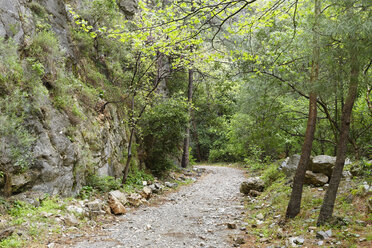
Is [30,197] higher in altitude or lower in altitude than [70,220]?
higher

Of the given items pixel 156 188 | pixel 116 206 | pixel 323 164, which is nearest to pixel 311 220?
pixel 323 164

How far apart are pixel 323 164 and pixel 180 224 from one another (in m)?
4.42

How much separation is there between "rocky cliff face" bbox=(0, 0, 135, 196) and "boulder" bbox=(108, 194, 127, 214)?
95 cm

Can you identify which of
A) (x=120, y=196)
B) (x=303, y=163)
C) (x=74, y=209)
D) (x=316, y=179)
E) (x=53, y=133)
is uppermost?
(x=53, y=133)

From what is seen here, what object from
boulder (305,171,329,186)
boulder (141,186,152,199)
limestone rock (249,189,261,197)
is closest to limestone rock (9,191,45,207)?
boulder (141,186,152,199)

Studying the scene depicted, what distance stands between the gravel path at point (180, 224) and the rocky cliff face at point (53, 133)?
1891 millimetres

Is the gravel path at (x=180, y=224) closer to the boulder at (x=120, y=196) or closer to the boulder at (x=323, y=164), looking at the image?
the boulder at (x=120, y=196)

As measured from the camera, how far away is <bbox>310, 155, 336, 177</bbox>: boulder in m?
7.08

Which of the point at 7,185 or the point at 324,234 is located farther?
the point at 7,185

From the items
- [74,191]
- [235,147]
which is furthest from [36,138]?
[235,147]

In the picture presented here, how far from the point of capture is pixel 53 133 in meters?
6.48

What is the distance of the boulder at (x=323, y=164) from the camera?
7082 millimetres

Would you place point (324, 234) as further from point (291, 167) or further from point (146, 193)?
point (146, 193)

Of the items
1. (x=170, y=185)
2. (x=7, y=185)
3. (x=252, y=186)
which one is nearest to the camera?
(x=7, y=185)
